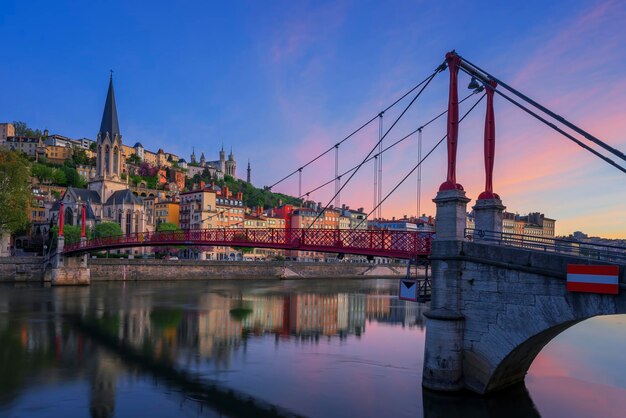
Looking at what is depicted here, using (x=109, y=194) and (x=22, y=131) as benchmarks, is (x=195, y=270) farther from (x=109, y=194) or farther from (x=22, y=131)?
(x=22, y=131)

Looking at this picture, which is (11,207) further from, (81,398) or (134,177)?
(134,177)

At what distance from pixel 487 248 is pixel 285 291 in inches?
1708

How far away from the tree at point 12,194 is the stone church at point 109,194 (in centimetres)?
3371

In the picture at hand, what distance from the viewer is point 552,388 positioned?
1811cm

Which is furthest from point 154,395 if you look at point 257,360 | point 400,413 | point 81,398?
point 400,413

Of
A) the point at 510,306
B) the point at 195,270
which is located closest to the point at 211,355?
the point at 510,306

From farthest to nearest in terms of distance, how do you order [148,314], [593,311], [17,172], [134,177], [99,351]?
[134,177], [17,172], [148,314], [99,351], [593,311]

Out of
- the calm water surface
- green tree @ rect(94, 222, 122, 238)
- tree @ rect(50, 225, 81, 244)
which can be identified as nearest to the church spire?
green tree @ rect(94, 222, 122, 238)

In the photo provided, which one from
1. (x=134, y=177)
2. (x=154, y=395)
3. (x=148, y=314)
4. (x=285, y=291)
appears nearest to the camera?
(x=154, y=395)

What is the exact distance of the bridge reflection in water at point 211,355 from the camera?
16.2m

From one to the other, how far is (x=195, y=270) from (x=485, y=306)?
196 ft

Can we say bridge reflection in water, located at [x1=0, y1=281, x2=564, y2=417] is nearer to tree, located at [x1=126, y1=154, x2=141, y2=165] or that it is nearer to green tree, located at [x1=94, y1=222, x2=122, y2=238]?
green tree, located at [x1=94, y1=222, x2=122, y2=238]

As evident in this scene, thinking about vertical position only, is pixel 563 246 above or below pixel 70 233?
above

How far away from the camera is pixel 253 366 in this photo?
2131cm
